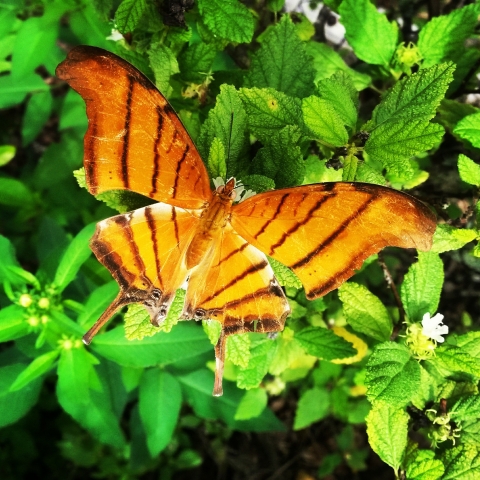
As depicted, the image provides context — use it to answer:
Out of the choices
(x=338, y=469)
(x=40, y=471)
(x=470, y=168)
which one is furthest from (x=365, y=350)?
(x=40, y=471)

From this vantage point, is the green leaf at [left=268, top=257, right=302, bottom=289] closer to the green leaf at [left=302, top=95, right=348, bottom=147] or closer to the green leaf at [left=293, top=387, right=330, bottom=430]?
the green leaf at [left=302, top=95, right=348, bottom=147]

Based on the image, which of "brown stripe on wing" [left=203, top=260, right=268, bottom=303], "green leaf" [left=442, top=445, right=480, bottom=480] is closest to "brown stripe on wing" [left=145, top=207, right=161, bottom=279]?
"brown stripe on wing" [left=203, top=260, right=268, bottom=303]

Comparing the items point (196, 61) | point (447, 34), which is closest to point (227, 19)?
point (196, 61)

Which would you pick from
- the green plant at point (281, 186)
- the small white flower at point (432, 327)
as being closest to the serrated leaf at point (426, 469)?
the green plant at point (281, 186)

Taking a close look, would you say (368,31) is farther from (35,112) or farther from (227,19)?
(35,112)

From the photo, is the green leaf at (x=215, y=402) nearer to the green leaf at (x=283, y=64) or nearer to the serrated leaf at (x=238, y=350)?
the serrated leaf at (x=238, y=350)

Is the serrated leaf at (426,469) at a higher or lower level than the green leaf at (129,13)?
lower
